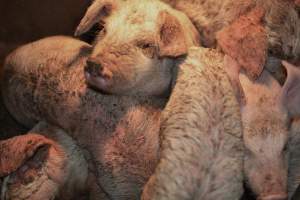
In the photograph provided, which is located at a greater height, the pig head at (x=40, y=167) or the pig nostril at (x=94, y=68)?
the pig nostril at (x=94, y=68)

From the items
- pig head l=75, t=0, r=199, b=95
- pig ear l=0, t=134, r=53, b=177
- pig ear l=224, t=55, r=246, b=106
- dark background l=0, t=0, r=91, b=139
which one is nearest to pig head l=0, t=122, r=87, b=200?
pig ear l=0, t=134, r=53, b=177

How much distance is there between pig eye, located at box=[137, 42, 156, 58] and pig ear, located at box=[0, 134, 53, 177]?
0.66 m

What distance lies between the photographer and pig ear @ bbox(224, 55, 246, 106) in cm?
219

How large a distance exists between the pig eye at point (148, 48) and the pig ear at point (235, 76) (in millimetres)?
321

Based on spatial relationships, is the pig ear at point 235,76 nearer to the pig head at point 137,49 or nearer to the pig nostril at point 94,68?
the pig head at point 137,49

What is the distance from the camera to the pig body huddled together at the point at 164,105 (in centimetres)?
203

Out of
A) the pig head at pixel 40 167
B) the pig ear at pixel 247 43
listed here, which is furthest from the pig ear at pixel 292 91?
the pig head at pixel 40 167

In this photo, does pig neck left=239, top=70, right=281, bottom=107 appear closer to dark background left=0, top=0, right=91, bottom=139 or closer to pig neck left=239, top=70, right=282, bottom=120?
pig neck left=239, top=70, right=282, bottom=120

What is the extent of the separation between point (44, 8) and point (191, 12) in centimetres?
111

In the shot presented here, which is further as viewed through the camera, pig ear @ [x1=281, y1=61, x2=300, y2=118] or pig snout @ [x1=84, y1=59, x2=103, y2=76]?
pig ear @ [x1=281, y1=61, x2=300, y2=118]

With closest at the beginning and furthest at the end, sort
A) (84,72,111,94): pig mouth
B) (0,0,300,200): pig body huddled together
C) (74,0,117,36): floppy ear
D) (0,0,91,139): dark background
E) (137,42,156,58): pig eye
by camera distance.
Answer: (0,0,300,200): pig body huddled together < (84,72,111,94): pig mouth < (137,42,156,58): pig eye < (74,0,117,36): floppy ear < (0,0,91,139): dark background

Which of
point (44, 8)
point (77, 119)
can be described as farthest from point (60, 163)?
point (44, 8)

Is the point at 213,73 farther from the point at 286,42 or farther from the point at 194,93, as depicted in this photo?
the point at 286,42

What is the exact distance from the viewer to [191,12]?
266 cm
